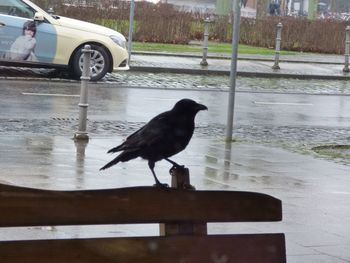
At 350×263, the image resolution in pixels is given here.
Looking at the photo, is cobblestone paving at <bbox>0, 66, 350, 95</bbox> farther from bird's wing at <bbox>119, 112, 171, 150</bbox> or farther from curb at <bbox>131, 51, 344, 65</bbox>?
bird's wing at <bbox>119, 112, 171, 150</bbox>

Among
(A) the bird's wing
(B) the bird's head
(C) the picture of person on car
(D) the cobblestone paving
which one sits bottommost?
(D) the cobblestone paving

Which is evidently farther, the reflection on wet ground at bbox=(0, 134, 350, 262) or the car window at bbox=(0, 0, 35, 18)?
the car window at bbox=(0, 0, 35, 18)

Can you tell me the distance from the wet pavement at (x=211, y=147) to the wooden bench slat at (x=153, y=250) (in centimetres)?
234

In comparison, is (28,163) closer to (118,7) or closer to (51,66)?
(51,66)

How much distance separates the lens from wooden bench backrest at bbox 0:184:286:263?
323 centimetres

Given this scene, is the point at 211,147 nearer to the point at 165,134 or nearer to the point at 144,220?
the point at 165,134

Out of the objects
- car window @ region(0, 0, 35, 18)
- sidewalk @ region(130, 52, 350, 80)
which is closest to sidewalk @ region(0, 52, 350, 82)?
sidewalk @ region(130, 52, 350, 80)

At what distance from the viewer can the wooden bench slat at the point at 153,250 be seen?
127 inches

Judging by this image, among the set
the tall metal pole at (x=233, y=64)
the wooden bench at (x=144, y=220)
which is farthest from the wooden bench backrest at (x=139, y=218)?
the tall metal pole at (x=233, y=64)

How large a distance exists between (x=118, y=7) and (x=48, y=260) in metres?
26.7

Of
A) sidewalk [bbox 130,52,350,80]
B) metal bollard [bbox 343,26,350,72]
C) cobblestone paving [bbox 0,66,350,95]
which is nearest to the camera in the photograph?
cobblestone paving [bbox 0,66,350,95]

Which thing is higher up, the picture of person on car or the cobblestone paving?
the picture of person on car

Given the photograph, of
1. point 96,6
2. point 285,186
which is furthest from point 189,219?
point 96,6

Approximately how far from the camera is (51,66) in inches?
715
